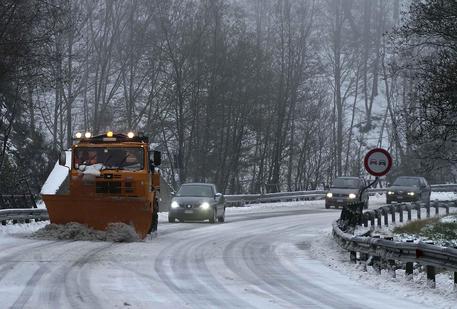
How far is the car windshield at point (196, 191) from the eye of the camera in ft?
95.3

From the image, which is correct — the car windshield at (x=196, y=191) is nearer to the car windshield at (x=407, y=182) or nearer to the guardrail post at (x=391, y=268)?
the guardrail post at (x=391, y=268)

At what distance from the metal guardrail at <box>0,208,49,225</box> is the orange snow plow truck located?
3.97 metres

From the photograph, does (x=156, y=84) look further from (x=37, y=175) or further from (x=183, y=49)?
(x=37, y=175)

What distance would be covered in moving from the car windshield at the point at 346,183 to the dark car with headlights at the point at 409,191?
344cm

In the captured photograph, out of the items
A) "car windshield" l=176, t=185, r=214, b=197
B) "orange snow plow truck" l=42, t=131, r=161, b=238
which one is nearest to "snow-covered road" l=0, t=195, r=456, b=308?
"orange snow plow truck" l=42, t=131, r=161, b=238

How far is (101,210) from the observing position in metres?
19.3

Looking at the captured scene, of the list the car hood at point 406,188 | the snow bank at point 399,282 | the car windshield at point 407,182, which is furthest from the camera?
the car windshield at point 407,182

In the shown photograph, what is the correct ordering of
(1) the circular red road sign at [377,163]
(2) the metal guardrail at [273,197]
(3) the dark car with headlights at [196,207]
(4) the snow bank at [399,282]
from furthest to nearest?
(2) the metal guardrail at [273,197]
(3) the dark car with headlights at [196,207]
(1) the circular red road sign at [377,163]
(4) the snow bank at [399,282]

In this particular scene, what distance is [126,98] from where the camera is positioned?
51438 millimetres

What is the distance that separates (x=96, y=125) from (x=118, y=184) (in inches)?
1184

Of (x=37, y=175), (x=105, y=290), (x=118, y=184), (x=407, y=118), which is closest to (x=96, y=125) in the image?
(x=37, y=175)

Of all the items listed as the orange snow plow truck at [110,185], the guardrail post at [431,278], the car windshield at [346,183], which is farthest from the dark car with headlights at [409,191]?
the guardrail post at [431,278]

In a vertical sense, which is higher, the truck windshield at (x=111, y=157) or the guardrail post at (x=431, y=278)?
the truck windshield at (x=111, y=157)

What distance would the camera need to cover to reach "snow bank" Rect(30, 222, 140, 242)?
19.1 metres
